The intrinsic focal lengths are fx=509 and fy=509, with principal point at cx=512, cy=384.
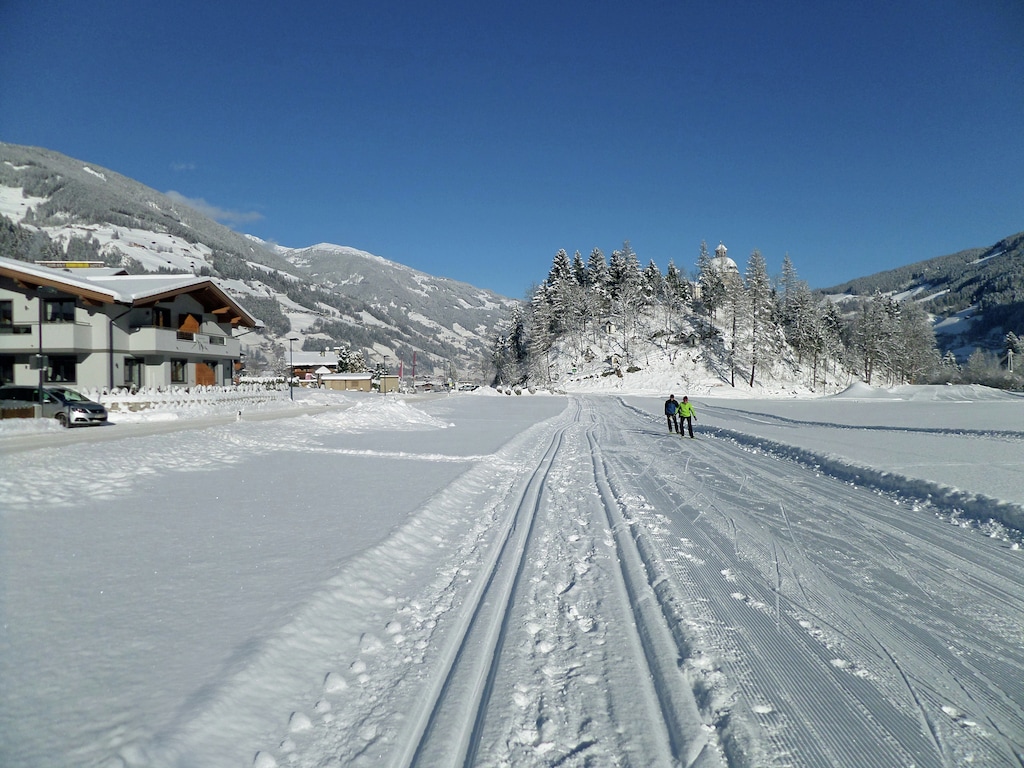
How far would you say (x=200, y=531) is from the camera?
6.29 m

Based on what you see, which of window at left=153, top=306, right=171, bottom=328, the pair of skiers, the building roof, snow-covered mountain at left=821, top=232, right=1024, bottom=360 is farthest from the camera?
snow-covered mountain at left=821, top=232, right=1024, bottom=360

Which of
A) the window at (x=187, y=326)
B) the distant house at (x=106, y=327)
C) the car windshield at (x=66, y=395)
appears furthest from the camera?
the window at (x=187, y=326)

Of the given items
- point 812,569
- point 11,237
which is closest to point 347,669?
point 812,569

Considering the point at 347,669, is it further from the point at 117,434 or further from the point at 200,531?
the point at 117,434

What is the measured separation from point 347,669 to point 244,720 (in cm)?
75

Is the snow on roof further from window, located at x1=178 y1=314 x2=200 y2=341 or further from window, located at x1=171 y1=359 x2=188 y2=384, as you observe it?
window, located at x1=171 y1=359 x2=188 y2=384

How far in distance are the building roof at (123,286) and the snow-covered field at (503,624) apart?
23.1 m

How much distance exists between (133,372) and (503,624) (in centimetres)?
3706

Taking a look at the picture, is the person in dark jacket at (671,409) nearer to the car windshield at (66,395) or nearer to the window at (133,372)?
the car windshield at (66,395)

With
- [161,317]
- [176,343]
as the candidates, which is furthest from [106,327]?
[176,343]

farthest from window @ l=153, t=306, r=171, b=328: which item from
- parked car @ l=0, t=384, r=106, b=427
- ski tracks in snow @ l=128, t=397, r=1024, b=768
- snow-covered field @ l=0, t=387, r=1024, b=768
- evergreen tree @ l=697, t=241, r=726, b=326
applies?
evergreen tree @ l=697, t=241, r=726, b=326

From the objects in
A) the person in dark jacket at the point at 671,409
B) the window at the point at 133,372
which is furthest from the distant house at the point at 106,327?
the person in dark jacket at the point at 671,409

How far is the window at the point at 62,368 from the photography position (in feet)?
93.9

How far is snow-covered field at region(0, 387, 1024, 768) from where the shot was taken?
2.88 meters
